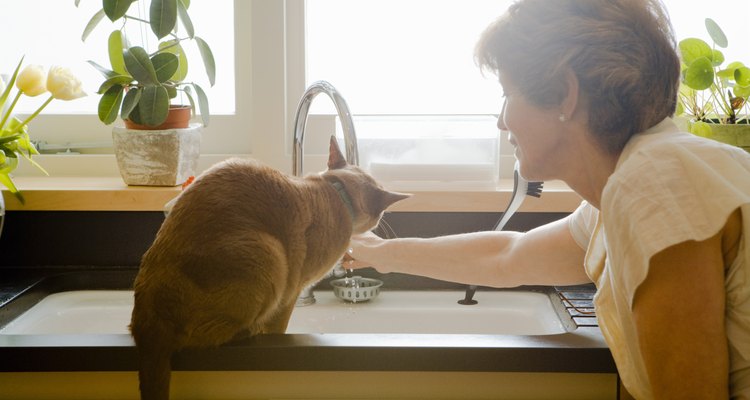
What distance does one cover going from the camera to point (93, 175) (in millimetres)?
2029

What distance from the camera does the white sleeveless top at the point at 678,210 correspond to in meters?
0.91

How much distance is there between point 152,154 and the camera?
70.3 inches

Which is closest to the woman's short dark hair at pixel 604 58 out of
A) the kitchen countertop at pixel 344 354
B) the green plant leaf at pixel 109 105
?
the kitchen countertop at pixel 344 354

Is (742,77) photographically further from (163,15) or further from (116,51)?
(116,51)

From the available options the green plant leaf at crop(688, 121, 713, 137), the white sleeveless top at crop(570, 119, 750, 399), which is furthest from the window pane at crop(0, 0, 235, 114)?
the white sleeveless top at crop(570, 119, 750, 399)

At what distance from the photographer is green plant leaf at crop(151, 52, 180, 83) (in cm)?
169

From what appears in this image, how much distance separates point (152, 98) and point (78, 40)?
0.54 meters

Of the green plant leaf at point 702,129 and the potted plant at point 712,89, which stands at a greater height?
the potted plant at point 712,89

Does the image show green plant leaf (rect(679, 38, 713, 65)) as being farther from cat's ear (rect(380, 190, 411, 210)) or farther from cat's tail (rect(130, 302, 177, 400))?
cat's tail (rect(130, 302, 177, 400))

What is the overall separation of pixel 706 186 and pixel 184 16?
1186 millimetres

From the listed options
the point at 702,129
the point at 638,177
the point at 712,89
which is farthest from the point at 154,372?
the point at 712,89

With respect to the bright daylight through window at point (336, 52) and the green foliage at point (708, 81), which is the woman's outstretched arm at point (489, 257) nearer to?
the green foliage at point (708, 81)

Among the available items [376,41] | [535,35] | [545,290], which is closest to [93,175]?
[376,41]

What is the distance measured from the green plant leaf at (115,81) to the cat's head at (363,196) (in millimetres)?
506
